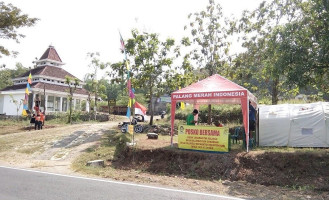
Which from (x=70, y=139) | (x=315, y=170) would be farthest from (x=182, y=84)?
(x=315, y=170)

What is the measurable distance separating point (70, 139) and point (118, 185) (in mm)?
8729

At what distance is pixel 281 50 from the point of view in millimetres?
10008

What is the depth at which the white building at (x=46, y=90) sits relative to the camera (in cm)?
3012

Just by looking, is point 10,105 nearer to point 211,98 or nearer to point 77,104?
point 77,104

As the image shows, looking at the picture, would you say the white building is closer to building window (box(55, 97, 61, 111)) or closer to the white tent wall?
building window (box(55, 97, 61, 111))

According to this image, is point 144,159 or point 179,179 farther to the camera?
point 144,159

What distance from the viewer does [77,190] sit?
6.89 m

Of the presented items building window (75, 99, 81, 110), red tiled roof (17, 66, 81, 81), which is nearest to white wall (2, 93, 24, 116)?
red tiled roof (17, 66, 81, 81)

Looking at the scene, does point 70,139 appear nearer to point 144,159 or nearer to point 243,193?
point 144,159

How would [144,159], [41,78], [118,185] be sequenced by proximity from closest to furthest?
[118,185]
[144,159]
[41,78]

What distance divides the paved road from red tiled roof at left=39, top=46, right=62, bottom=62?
28236 millimetres

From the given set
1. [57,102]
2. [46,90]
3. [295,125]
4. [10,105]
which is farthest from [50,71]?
[295,125]

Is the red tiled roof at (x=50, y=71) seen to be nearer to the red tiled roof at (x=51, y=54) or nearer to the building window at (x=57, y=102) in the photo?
the red tiled roof at (x=51, y=54)

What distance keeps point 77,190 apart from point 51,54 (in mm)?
31036
